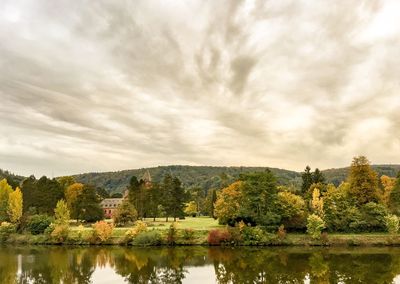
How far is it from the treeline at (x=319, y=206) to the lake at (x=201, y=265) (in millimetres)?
6866

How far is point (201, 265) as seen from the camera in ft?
126

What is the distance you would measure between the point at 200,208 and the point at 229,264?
275 ft

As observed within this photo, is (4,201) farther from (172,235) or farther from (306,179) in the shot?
(306,179)

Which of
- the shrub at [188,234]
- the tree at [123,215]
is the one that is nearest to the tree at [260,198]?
the shrub at [188,234]

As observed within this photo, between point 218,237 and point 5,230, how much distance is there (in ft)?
119

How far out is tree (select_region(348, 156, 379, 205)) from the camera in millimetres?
59562

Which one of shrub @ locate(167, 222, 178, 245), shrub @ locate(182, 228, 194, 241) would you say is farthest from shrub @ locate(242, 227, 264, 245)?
shrub @ locate(167, 222, 178, 245)

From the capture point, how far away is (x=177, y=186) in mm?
77875

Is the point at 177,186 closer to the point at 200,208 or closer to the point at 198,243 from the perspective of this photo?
the point at 198,243

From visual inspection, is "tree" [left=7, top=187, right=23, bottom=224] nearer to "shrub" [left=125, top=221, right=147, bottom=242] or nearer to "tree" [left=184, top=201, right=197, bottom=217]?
"shrub" [left=125, top=221, right=147, bottom=242]

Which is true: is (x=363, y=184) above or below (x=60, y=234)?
above

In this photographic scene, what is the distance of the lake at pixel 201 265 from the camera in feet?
104

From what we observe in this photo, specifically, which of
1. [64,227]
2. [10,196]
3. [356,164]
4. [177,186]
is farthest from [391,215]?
[10,196]

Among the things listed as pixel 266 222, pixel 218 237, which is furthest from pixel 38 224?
pixel 266 222
